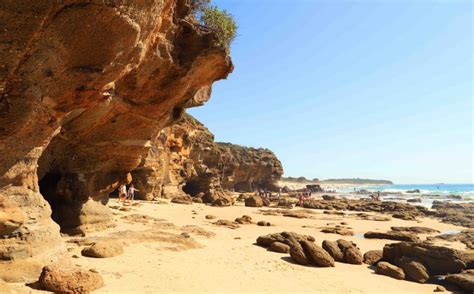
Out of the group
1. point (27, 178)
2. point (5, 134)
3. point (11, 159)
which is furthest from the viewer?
point (27, 178)

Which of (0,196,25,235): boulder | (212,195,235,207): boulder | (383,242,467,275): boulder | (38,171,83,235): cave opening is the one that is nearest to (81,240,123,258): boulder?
(0,196,25,235): boulder

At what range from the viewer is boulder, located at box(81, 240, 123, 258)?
9.51 metres

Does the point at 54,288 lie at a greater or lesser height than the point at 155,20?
lesser

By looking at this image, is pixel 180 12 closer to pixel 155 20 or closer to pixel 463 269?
pixel 155 20

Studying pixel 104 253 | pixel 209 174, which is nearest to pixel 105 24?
pixel 104 253

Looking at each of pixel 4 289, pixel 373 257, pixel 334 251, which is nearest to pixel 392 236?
pixel 373 257

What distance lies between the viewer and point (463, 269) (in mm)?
11609

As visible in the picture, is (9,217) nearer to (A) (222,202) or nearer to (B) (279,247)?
(B) (279,247)

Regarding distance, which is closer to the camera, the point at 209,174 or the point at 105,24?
the point at 105,24

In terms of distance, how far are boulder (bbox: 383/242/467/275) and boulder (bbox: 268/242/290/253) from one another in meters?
3.75

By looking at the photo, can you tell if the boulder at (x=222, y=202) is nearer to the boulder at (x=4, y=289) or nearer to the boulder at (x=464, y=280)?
the boulder at (x=464, y=280)

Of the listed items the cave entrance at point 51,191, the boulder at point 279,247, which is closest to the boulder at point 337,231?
the boulder at point 279,247

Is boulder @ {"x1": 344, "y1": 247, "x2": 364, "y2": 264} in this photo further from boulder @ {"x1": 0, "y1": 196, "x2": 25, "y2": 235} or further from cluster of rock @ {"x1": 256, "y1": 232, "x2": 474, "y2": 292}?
boulder @ {"x1": 0, "y1": 196, "x2": 25, "y2": 235}

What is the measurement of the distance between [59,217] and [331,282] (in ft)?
31.9
